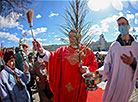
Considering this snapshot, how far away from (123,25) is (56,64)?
1.92 meters

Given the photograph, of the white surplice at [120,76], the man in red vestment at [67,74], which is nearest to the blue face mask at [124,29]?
the white surplice at [120,76]

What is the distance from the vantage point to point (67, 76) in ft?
9.42

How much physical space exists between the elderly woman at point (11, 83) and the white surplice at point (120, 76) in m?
1.76

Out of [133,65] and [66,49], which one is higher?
[66,49]

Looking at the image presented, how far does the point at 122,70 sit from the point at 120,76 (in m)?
0.11

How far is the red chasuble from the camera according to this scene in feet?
9.27

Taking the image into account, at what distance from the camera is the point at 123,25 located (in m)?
1.84

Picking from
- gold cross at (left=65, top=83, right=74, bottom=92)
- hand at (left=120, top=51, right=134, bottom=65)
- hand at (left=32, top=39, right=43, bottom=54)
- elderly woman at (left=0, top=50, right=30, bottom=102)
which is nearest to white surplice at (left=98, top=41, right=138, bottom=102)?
hand at (left=120, top=51, right=134, bottom=65)

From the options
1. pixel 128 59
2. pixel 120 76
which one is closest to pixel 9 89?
pixel 120 76

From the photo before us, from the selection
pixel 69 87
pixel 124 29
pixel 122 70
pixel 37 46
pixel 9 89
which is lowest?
pixel 69 87

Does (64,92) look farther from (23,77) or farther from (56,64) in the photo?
(23,77)

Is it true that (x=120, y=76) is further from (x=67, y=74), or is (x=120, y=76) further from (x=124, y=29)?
(x=67, y=74)

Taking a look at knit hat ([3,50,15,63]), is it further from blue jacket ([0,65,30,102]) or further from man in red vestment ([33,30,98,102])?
man in red vestment ([33,30,98,102])

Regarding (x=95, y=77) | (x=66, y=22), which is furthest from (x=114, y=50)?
(x=66, y=22)
